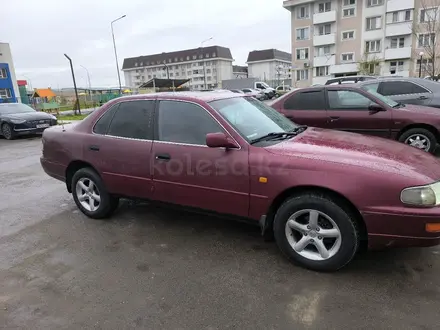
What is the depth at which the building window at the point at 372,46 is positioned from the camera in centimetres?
4166

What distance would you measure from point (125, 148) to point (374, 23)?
4550cm

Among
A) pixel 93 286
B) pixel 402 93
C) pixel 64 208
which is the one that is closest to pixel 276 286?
pixel 93 286

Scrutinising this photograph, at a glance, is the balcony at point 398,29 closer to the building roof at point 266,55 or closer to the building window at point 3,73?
the building window at point 3,73

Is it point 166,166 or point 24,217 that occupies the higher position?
point 166,166

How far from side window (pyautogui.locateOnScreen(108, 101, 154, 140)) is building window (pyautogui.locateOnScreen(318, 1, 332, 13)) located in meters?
46.1

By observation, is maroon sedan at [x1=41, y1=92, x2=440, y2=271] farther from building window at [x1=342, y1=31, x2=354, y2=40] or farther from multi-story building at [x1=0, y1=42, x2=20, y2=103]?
multi-story building at [x1=0, y1=42, x2=20, y2=103]

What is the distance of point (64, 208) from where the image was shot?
5.02 metres

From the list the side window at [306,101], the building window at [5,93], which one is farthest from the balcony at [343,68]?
the building window at [5,93]

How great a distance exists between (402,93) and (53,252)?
8.53m

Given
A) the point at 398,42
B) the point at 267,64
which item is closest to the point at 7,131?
the point at 398,42

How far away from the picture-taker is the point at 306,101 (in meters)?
7.38

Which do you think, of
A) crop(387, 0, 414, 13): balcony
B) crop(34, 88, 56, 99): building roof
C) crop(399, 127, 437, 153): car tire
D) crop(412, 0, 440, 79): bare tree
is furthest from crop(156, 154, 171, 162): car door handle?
crop(34, 88, 56, 99): building roof

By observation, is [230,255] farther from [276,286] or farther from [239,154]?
[239,154]

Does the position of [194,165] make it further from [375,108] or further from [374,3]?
[374,3]
